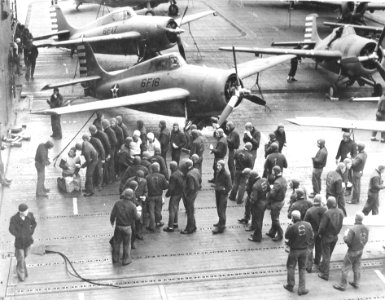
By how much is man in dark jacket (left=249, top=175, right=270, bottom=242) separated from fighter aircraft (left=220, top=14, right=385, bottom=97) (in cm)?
1099

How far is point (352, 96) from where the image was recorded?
24891 mm

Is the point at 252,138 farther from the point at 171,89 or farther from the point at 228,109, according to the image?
the point at 171,89

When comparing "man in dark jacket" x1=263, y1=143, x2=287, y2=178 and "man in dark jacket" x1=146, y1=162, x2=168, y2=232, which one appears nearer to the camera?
"man in dark jacket" x1=146, y1=162, x2=168, y2=232

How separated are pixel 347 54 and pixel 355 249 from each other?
13308 mm

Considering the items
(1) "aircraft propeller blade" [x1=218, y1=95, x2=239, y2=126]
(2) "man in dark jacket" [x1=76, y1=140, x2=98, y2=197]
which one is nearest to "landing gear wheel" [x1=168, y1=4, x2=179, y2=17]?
(1) "aircraft propeller blade" [x1=218, y1=95, x2=239, y2=126]

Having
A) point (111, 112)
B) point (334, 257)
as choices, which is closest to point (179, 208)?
point (334, 257)

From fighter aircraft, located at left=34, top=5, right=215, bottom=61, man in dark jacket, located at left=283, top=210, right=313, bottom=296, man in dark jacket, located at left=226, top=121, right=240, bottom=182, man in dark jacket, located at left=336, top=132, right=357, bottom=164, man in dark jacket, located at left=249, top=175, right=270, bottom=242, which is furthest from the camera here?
fighter aircraft, located at left=34, top=5, right=215, bottom=61

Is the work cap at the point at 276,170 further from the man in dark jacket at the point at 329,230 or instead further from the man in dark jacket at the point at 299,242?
the man in dark jacket at the point at 299,242

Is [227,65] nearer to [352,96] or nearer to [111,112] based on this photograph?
[352,96]

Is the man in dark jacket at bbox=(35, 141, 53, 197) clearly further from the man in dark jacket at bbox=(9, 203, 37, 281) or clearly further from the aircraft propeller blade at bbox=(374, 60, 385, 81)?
the aircraft propeller blade at bbox=(374, 60, 385, 81)

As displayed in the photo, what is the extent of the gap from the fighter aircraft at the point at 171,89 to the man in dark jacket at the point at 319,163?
10.9 ft

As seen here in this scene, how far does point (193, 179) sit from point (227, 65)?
1470 cm

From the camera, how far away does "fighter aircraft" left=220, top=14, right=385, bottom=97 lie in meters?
24.0

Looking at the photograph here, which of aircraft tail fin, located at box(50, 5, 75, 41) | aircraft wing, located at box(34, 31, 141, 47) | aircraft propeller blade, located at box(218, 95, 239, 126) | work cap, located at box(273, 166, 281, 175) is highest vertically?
aircraft tail fin, located at box(50, 5, 75, 41)
